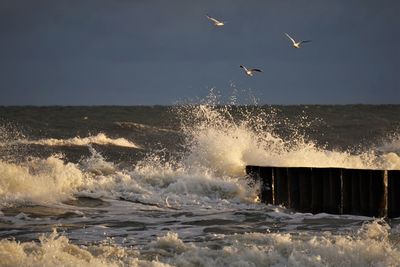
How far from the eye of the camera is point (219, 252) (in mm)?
9273

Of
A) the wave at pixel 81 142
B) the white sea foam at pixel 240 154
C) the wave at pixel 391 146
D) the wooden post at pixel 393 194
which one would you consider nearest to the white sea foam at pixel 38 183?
the white sea foam at pixel 240 154

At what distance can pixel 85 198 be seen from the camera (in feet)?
49.0

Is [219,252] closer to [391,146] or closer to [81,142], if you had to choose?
[81,142]

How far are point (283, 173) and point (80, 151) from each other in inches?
589

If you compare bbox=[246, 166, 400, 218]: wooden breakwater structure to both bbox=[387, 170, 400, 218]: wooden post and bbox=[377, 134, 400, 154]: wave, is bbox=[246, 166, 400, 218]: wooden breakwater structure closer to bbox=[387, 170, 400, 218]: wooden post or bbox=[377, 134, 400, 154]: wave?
bbox=[387, 170, 400, 218]: wooden post

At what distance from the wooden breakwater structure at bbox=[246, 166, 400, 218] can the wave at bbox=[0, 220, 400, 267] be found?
112 inches

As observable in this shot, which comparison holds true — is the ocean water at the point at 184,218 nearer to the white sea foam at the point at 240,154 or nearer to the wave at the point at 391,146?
the white sea foam at the point at 240,154

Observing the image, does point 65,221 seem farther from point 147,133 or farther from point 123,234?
point 147,133

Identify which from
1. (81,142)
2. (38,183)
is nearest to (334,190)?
(38,183)

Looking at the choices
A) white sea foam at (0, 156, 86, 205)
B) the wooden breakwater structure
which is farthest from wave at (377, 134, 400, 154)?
white sea foam at (0, 156, 86, 205)

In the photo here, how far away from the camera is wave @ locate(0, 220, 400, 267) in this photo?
8484 mm

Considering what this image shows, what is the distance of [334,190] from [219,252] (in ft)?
16.2

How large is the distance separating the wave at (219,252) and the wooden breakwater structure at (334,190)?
2850 millimetres

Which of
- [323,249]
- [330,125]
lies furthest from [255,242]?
[330,125]
